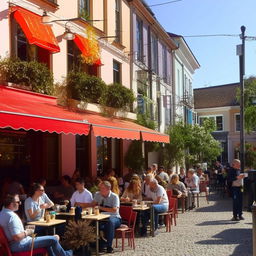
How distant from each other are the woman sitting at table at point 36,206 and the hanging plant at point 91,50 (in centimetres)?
678

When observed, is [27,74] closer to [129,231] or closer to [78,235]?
[129,231]

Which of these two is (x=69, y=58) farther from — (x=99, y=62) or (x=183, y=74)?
(x=183, y=74)

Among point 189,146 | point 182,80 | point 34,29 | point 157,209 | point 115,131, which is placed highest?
point 182,80

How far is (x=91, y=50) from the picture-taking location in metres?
14.7

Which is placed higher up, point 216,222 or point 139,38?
point 139,38

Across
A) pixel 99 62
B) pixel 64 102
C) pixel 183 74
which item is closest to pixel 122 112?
pixel 99 62

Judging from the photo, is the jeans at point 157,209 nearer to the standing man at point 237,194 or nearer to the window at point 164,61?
the standing man at point 237,194

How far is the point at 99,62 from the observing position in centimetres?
1540

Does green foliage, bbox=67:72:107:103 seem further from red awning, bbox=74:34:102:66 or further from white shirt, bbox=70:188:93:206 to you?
white shirt, bbox=70:188:93:206

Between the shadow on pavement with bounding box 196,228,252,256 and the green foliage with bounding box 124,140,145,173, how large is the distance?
787 cm

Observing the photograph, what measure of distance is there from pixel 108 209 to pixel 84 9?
8837mm

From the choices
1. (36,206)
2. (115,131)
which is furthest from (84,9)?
(36,206)

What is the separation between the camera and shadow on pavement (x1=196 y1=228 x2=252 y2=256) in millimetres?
8547

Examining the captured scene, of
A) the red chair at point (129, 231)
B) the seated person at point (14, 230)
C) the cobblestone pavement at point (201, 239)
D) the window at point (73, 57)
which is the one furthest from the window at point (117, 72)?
the seated person at point (14, 230)
